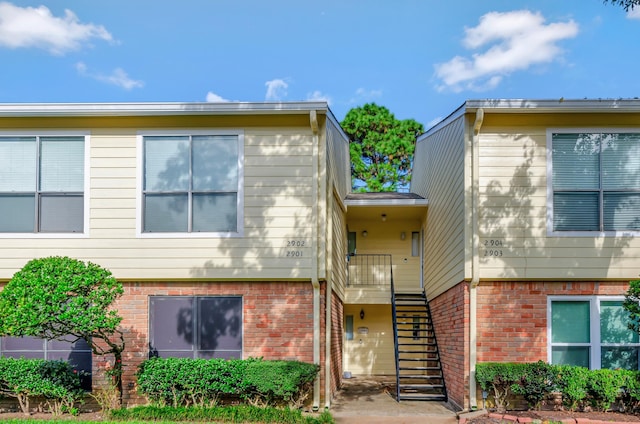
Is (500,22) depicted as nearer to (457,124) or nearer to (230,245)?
(457,124)

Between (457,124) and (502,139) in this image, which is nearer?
(502,139)

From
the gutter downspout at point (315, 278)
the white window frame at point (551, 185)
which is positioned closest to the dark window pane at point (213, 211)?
the gutter downspout at point (315, 278)

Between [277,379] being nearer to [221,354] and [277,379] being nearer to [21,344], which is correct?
[221,354]

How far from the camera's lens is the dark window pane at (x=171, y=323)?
377 inches

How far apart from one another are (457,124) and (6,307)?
762cm

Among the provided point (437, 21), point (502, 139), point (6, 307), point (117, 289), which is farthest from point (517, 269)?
point (437, 21)

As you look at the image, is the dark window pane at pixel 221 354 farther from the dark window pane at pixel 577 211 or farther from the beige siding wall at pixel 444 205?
the dark window pane at pixel 577 211

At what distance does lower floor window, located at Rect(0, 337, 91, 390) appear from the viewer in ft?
31.7

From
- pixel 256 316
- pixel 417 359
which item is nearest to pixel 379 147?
pixel 417 359

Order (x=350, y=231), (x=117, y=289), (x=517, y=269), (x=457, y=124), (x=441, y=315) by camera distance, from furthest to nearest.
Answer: (x=350, y=231), (x=441, y=315), (x=457, y=124), (x=517, y=269), (x=117, y=289)

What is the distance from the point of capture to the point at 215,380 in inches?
347

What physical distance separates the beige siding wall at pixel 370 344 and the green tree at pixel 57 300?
335 inches

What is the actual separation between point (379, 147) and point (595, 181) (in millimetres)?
21106

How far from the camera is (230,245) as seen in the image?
9.58 metres
